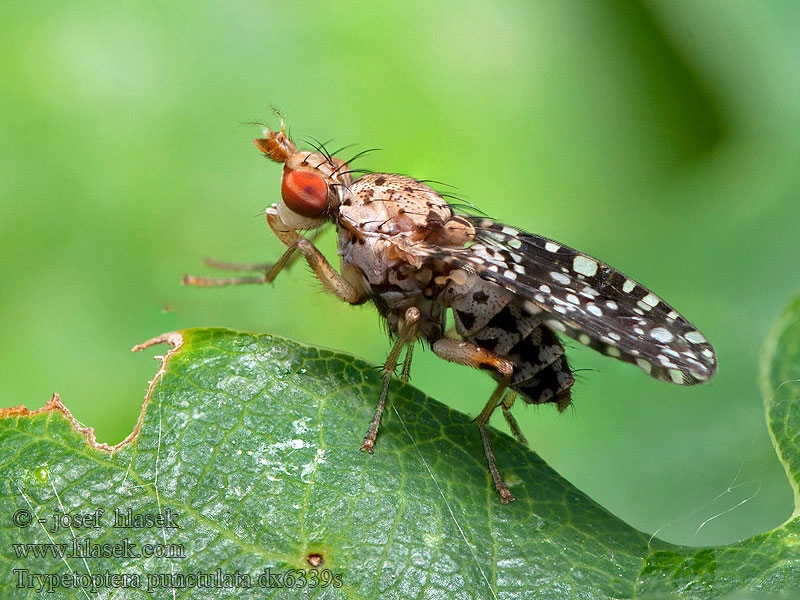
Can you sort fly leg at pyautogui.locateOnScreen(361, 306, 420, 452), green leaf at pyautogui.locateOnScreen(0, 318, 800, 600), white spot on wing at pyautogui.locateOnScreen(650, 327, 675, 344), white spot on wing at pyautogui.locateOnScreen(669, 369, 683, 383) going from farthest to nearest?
white spot on wing at pyautogui.locateOnScreen(650, 327, 675, 344) → white spot on wing at pyautogui.locateOnScreen(669, 369, 683, 383) → fly leg at pyautogui.locateOnScreen(361, 306, 420, 452) → green leaf at pyautogui.locateOnScreen(0, 318, 800, 600)

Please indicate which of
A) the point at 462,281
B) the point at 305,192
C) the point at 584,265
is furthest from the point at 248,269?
the point at 584,265

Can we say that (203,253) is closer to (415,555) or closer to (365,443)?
(365,443)

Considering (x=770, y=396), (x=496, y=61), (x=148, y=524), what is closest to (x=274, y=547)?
(x=148, y=524)

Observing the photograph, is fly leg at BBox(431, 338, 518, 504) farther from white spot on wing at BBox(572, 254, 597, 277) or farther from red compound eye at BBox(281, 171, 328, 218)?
red compound eye at BBox(281, 171, 328, 218)

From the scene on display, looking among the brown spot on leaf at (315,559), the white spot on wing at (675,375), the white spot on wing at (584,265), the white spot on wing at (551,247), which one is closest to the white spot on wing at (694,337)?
the white spot on wing at (675,375)

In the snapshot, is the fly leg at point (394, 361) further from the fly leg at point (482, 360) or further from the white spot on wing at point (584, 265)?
the white spot on wing at point (584, 265)

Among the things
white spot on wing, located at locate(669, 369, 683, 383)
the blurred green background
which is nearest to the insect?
white spot on wing, located at locate(669, 369, 683, 383)

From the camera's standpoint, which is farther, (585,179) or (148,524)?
(585,179)
